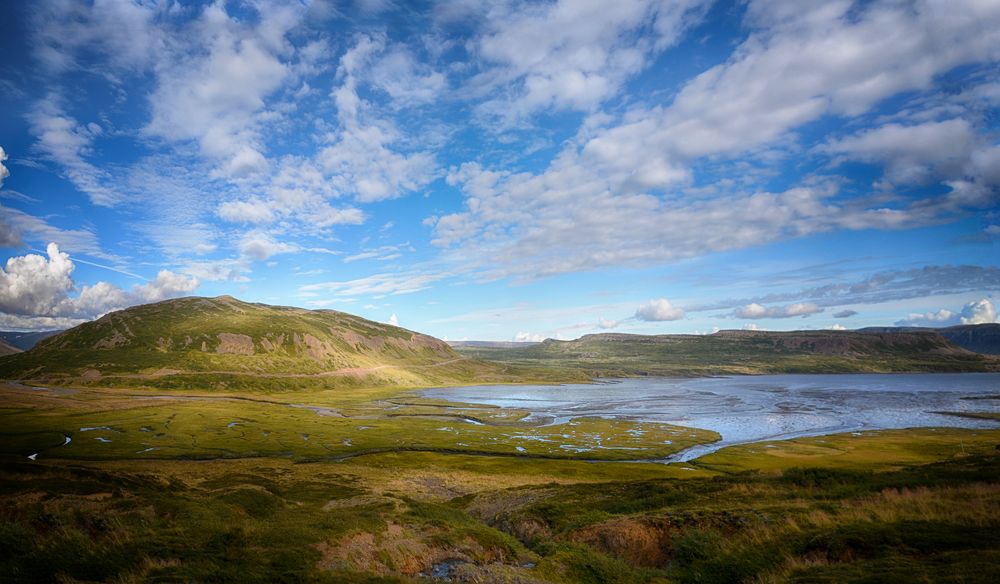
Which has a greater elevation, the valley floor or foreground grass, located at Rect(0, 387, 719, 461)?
the valley floor

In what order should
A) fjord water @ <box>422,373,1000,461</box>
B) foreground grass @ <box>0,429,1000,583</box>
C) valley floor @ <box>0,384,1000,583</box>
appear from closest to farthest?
foreground grass @ <box>0,429,1000,583</box>, valley floor @ <box>0,384,1000,583</box>, fjord water @ <box>422,373,1000,461</box>

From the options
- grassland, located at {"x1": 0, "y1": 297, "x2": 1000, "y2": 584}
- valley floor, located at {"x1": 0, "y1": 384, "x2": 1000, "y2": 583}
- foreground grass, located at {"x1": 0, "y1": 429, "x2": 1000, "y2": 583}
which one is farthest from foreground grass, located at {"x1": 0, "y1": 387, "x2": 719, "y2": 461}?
foreground grass, located at {"x1": 0, "y1": 429, "x2": 1000, "y2": 583}

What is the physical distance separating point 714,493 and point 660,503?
4441mm

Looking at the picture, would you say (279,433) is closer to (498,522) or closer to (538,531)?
(498,522)

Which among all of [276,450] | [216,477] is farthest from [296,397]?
[216,477]

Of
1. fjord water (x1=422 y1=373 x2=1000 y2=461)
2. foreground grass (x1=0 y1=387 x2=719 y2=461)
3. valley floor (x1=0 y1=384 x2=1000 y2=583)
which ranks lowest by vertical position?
fjord water (x1=422 y1=373 x2=1000 y2=461)

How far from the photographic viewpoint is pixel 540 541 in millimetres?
29641

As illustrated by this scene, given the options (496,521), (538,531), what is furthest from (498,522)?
(538,531)


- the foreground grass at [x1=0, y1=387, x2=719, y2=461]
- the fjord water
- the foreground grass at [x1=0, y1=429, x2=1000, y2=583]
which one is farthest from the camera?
the fjord water

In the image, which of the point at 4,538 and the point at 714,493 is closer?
the point at 4,538

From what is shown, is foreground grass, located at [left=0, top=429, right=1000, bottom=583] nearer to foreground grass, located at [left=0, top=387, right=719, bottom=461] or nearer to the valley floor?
the valley floor

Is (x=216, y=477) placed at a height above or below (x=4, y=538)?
below

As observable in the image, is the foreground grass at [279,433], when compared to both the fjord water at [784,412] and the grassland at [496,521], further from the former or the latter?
the fjord water at [784,412]

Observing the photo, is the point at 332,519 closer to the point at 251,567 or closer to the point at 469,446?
the point at 251,567
